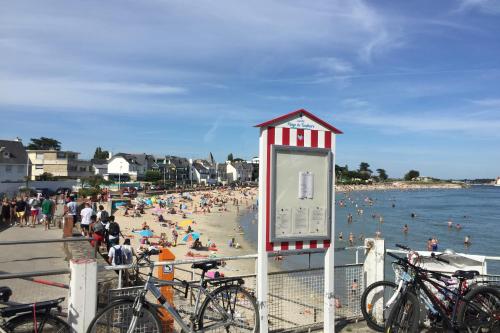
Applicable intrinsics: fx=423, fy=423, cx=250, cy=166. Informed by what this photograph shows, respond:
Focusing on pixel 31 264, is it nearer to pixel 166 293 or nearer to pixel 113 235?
pixel 113 235

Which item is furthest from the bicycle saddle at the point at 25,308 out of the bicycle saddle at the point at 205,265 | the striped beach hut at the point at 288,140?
the striped beach hut at the point at 288,140

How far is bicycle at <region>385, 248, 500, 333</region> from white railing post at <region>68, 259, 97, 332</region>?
3.18 m

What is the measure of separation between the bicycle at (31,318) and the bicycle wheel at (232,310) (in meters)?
1.44

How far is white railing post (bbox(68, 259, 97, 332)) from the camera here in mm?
3932

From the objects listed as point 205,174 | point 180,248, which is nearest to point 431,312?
point 180,248

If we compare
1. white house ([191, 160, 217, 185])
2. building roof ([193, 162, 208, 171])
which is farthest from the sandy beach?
building roof ([193, 162, 208, 171])

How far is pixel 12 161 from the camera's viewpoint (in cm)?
5316

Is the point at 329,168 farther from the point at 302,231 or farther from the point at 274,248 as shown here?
the point at 274,248

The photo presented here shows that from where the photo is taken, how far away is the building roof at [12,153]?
5212 cm

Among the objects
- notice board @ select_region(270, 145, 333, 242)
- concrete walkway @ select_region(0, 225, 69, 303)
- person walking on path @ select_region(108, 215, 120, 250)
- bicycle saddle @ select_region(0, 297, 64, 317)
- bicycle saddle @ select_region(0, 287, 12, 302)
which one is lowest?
concrete walkway @ select_region(0, 225, 69, 303)

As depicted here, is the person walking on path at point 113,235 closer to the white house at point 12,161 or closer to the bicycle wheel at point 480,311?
the bicycle wheel at point 480,311

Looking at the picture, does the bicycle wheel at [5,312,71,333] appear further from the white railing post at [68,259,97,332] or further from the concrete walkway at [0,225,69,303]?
the concrete walkway at [0,225,69,303]

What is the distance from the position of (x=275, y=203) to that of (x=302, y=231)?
Answer: 19.8 inches

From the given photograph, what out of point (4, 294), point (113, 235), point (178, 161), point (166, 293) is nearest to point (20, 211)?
point (113, 235)
